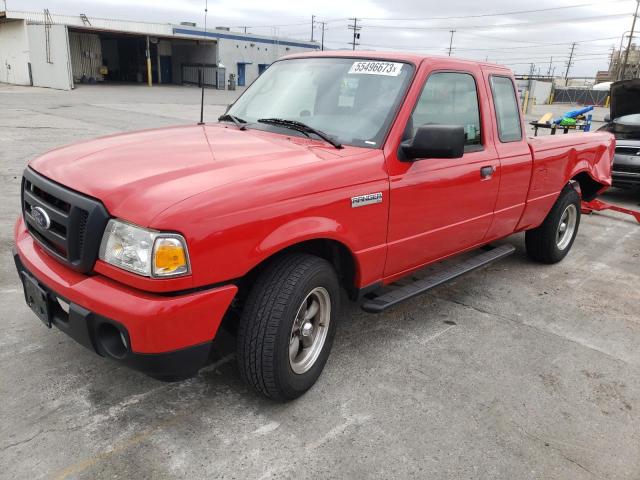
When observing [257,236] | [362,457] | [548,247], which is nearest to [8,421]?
[257,236]

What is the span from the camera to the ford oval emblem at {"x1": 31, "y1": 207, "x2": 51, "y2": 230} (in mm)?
2551

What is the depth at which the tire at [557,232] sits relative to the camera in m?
5.12

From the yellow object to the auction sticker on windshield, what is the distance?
1.89 m

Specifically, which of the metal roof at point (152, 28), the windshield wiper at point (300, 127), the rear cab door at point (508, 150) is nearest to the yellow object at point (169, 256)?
the windshield wiper at point (300, 127)

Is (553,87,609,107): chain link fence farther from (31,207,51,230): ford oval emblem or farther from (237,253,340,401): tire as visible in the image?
(31,207,51,230): ford oval emblem

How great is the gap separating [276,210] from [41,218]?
1197 millimetres

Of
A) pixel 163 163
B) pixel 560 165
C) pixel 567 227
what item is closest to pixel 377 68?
pixel 163 163

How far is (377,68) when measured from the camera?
11.2 ft

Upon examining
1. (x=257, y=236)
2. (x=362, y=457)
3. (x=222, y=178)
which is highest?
(x=222, y=178)

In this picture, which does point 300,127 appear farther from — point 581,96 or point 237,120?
point 581,96

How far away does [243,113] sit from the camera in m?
3.85

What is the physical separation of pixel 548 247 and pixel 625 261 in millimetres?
1161

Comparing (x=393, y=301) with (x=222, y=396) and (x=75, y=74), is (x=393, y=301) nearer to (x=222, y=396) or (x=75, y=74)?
(x=222, y=396)

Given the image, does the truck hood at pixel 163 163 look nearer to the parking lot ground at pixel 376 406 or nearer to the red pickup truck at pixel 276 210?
the red pickup truck at pixel 276 210
